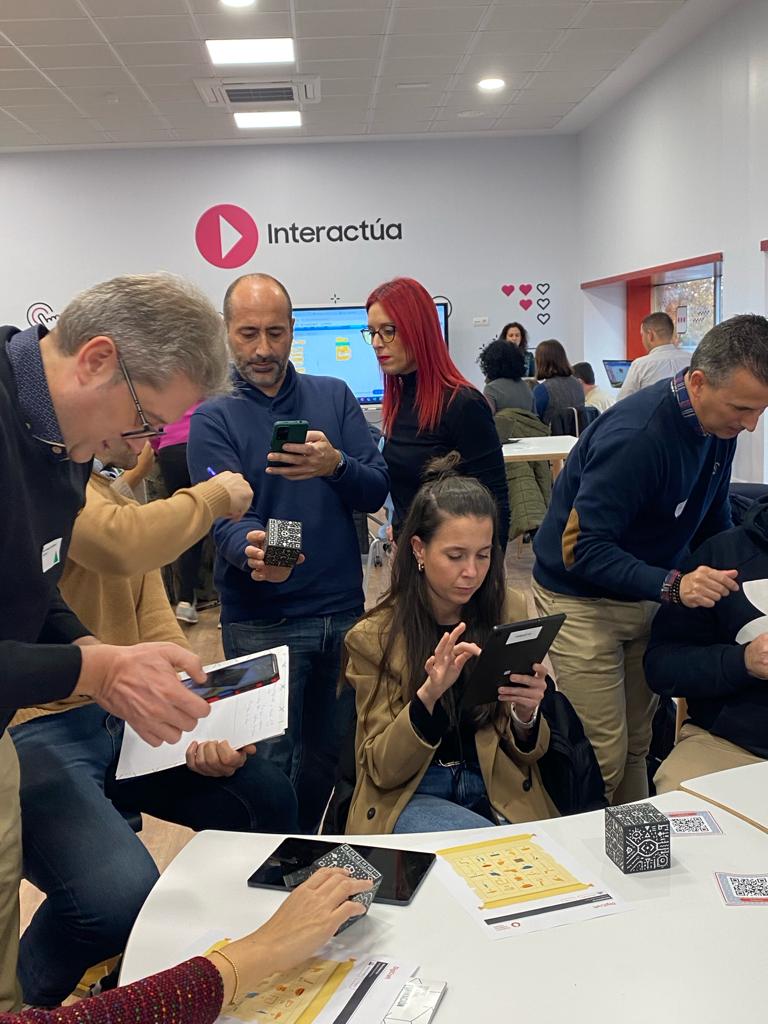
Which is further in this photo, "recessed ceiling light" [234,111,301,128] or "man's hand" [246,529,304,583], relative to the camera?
"recessed ceiling light" [234,111,301,128]

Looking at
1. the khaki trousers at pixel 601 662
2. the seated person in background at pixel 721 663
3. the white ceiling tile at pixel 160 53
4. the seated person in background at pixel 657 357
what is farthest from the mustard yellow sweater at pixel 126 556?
the white ceiling tile at pixel 160 53

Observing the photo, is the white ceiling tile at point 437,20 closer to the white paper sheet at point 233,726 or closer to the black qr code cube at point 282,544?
the black qr code cube at point 282,544

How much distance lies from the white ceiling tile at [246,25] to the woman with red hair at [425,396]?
412 cm

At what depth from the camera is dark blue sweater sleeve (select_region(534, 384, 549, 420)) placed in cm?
775

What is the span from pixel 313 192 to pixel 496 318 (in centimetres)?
237

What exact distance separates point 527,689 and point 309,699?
2.84ft

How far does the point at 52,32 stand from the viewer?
598 cm

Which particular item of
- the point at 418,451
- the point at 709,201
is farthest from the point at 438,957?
the point at 709,201

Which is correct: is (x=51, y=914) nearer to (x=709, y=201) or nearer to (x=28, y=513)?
(x=28, y=513)

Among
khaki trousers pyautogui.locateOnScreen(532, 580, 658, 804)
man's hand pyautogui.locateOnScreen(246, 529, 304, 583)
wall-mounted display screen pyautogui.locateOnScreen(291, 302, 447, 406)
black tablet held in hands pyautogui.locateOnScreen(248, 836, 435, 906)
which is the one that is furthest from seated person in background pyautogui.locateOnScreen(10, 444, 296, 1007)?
wall-mounted display screen pyautogui.locateOnScreen(291, 302, 447, 406)

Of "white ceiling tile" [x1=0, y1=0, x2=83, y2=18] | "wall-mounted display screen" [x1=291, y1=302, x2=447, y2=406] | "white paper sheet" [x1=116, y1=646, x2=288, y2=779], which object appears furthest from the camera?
"wall-mounted display screen" [x1=291, y1=302, x2=447, y2=406]

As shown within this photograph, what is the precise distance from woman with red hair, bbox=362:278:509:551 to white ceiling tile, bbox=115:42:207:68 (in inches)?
183

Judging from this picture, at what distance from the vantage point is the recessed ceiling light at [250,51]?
640cm

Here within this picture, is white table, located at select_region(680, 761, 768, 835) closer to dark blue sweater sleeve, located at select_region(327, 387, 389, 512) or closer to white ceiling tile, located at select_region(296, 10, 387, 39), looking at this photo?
dark blue sweater sleeve, located at select_region(327, 387, 389, 512)
